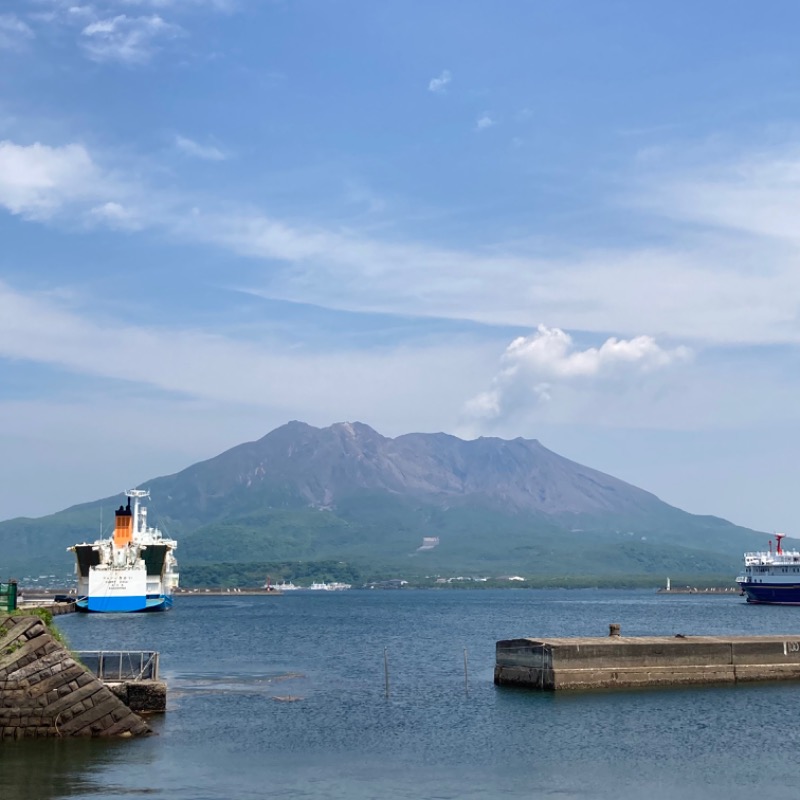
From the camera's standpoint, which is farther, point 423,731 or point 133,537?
point 133,537

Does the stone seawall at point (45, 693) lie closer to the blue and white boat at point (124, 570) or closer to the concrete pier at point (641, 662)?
the concrete pier at point (641, 662)

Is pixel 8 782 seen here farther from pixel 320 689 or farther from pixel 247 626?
pixel 247 626

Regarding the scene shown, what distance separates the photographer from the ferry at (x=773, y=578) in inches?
6516

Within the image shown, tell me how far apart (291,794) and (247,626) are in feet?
300

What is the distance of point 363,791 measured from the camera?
28.8 metres

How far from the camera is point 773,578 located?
169 metres

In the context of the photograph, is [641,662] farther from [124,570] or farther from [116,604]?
[116,604]

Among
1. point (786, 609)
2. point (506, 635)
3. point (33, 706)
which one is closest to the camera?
point (33, 706)

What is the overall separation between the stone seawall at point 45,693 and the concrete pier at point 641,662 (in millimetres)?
18791

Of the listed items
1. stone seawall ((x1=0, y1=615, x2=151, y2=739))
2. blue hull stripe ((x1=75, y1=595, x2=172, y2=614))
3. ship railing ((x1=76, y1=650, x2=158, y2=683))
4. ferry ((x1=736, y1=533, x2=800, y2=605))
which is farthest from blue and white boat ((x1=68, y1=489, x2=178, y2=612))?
stone seawall ((x1=0, y1=615, x2=151, y2=739))

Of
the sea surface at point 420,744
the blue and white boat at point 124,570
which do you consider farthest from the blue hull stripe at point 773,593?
the sea surface at point 420,744

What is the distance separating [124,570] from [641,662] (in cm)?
9846

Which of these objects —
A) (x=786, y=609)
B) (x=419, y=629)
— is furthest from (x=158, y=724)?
(x=786, y=609)

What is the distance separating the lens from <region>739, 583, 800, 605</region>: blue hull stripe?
165 metres
